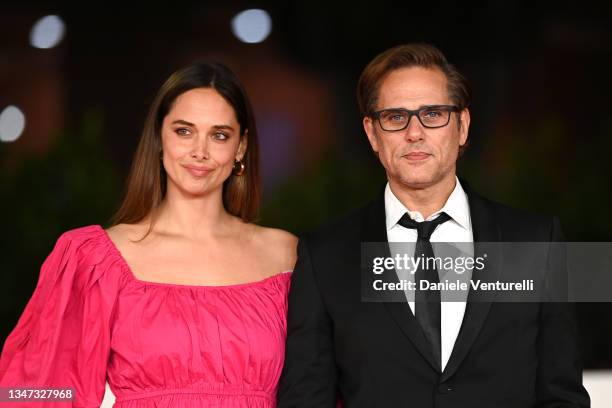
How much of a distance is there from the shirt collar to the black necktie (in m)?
0.02

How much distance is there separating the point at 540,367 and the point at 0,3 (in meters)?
3.33

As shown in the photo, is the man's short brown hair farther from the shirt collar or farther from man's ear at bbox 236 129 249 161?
man's ear at bbox 236 129 249 161

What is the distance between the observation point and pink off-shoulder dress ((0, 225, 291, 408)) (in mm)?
2357

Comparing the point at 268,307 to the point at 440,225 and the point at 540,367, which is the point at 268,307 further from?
the point at 540,367

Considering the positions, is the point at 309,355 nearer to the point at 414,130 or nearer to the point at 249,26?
the point at 414,130

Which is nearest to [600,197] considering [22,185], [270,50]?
[270,50]

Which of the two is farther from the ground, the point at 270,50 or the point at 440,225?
the point at 270,50

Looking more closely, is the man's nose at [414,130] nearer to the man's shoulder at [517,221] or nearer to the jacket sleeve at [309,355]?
the man's shoulder at [517,221]

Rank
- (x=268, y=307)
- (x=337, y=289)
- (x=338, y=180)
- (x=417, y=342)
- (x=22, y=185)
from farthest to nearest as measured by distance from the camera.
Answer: (x=338, y=180) < (x=22, y=185) < (x=268, y=307) < (x=337, y=289) < (x=417, y=342)

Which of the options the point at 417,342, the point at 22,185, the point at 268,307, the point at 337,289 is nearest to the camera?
the point at 417,342

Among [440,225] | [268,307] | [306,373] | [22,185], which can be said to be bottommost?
[306,373]

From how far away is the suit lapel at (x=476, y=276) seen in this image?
2.11m

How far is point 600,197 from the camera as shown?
14.9ft

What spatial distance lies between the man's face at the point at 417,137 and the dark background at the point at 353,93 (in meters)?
2.22
